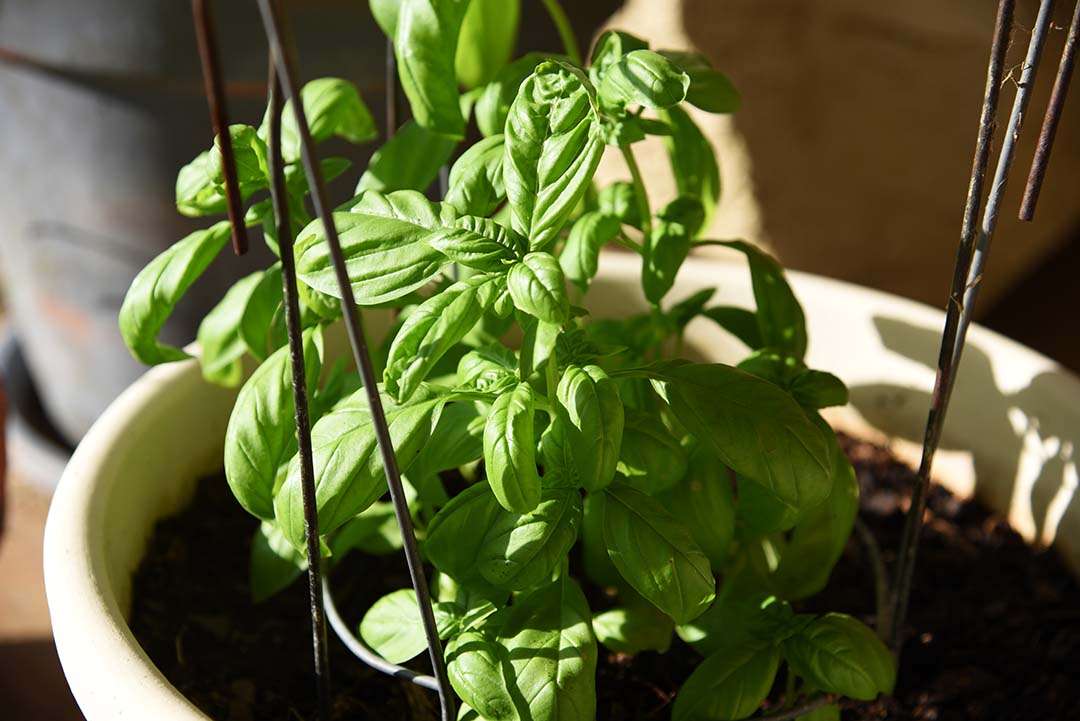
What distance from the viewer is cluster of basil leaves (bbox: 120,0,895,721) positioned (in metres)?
0.62

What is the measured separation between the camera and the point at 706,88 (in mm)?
753

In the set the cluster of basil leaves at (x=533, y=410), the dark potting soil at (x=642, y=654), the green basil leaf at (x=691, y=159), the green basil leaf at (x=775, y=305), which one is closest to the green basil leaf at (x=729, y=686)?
the cluster of basil leaves at (x=533, y=410)

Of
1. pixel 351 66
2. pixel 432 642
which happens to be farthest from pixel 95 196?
pixel 432 642

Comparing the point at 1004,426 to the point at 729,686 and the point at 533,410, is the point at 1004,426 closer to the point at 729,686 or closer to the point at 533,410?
the point at 729,686

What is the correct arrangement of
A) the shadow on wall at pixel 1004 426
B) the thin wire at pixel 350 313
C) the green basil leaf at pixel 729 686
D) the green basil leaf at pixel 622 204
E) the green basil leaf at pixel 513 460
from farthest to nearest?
the shadow on wall at pixel 1004 426 < the green basil leaf at pixel 622 204 < the green basil leaf at pixel 729 686 < the green basil leaf at pixel 513 460 < the thin wire at pixel 350 313

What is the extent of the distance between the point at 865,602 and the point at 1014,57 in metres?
0.92

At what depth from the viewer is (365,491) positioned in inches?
25.9

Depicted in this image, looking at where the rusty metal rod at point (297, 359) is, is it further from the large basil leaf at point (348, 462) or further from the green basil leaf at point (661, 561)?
the green basil leaf at point (661, 561)

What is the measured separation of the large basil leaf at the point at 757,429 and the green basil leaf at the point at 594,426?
7 cm

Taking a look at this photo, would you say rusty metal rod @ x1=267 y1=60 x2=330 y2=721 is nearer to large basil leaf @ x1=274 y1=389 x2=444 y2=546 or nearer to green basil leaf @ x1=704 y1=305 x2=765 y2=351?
large basil leaf @ x1=274 y1=389 x2=444 y2=546

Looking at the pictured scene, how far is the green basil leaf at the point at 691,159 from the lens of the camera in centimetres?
85

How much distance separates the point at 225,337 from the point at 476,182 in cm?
27

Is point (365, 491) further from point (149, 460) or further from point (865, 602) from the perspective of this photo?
point (865, 602)

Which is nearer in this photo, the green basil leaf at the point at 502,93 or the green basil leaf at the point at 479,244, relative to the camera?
the green basil leaf at the point at 479,244
